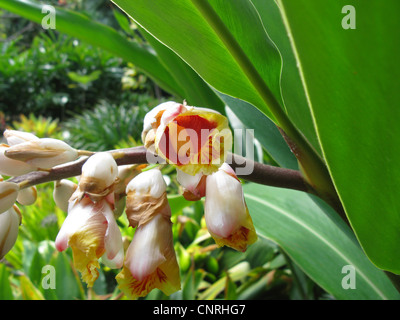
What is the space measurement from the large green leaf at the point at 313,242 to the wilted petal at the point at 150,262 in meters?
0.35

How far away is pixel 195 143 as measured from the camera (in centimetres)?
31

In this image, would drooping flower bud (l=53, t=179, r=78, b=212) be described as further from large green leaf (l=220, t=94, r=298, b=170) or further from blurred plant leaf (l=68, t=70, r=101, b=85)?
blurred plant leaf (l=68, t=70, r=101, b=85)

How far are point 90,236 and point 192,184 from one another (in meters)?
0.10

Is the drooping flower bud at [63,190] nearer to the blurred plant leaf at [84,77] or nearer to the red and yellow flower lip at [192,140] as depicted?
the red and yellow flower lip at [192,140]

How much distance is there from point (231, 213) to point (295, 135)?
11cm

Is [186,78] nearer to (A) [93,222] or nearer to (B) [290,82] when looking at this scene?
(B) [290,82]

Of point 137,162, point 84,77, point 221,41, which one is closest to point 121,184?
point 137,162

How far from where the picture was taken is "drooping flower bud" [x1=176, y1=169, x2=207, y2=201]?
1.05 feet

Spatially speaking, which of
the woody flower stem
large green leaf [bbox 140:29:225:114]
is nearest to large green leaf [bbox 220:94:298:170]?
large green leaf [bbox 140:29:225:114]

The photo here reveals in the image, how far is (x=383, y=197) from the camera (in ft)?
1.01

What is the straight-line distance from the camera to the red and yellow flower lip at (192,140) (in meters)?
0.30

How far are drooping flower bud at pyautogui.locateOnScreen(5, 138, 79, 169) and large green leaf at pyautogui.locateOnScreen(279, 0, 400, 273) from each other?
0.78 ft

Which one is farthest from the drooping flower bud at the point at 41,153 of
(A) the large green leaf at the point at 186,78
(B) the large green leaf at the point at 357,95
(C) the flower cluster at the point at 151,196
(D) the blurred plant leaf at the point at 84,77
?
(D) the blurred plant leaf at the point at 84,77
